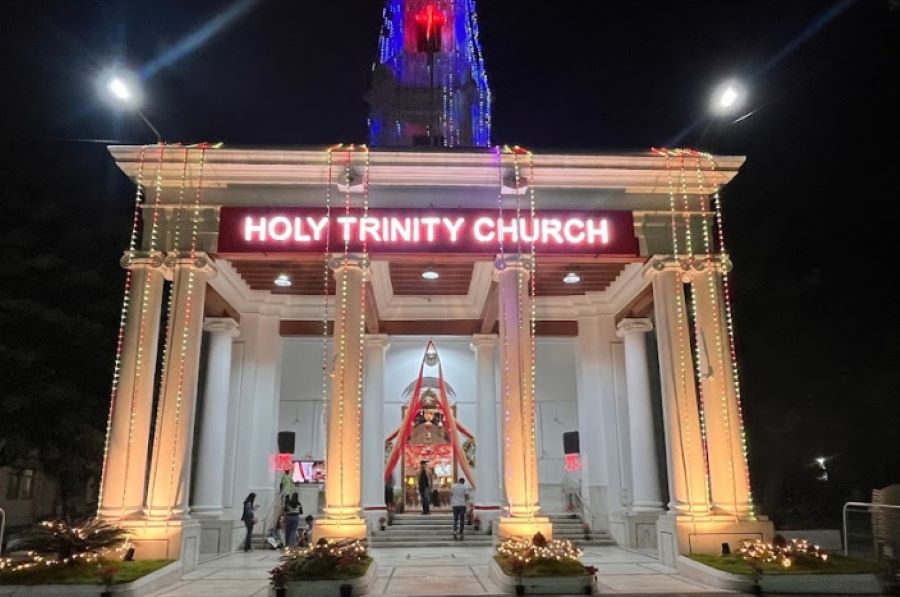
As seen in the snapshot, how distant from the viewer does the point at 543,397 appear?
928 inches

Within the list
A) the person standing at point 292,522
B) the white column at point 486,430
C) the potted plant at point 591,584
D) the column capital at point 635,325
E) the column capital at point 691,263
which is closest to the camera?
the potted plant at point 591,584

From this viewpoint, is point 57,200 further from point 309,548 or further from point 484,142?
point 484,142

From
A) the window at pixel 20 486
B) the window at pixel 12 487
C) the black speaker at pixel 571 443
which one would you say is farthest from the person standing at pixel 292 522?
the window at pixel 12 487

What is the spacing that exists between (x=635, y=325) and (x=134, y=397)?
41.8ft

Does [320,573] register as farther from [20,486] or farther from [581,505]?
[20,486]

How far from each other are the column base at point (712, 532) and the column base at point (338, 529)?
605 cm

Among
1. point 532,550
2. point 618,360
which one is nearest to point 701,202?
point 618,360

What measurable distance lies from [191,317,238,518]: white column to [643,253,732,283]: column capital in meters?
11.3

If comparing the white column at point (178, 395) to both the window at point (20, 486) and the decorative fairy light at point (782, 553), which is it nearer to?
the decorative fairy light at point (782, 553)

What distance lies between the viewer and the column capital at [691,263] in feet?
47.7

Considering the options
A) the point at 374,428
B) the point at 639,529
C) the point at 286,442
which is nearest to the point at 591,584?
the point at 639,529

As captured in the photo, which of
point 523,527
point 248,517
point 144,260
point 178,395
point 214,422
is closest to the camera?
point 523,527

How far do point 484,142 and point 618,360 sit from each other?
32654mm

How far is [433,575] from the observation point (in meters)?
12.8
